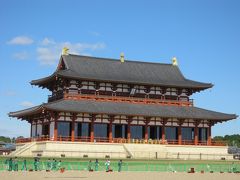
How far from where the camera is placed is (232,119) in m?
74.1

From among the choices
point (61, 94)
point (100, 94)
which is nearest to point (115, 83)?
point (100, 94)

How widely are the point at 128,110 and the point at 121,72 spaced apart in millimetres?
9362

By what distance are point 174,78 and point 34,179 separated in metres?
44.9

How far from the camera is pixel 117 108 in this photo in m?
69.4

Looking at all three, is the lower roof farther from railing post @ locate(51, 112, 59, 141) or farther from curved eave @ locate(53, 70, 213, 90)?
curved eave @ locate(53, 70, 213, 90)

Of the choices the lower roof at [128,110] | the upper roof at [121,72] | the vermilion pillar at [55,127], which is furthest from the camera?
the upper roof at [121,72]

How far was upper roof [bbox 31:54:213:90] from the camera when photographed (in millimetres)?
72125

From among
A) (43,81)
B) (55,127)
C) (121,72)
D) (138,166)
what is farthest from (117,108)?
(138,166)

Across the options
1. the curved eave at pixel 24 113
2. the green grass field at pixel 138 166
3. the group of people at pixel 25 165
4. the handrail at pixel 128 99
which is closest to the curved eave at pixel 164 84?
the handrail at pixel 128 99

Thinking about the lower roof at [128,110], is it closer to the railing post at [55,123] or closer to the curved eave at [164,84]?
the railing post at [55,123]

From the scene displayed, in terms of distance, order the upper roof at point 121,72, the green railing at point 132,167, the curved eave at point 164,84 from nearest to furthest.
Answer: the green railing at point 132,167, the curved eave at point 164,84, the upper roof at point 121,72

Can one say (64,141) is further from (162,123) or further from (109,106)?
(162,123)

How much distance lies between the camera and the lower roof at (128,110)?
6569cm

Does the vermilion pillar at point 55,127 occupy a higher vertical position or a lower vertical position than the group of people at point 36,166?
higher
